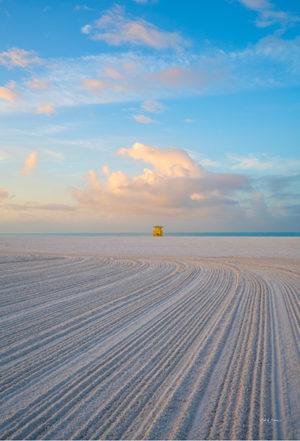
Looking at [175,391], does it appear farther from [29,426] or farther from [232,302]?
[232,302]

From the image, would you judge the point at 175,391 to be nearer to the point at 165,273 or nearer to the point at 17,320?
the point at 17,320

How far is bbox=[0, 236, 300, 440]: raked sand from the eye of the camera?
2.14 m

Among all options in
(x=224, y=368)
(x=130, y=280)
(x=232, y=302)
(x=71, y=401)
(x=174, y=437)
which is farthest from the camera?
(x=130, y=280)

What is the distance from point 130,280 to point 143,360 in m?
4.48

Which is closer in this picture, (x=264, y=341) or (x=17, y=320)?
(x=264, y=341)

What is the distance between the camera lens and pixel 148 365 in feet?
9.68

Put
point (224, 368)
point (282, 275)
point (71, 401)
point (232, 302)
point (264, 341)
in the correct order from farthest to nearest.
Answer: point (282, 275), point (232, 302), point (264, 341), point (224, 368), point (71, 401)

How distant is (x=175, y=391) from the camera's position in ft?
8.28

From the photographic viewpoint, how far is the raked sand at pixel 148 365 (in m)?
2.14

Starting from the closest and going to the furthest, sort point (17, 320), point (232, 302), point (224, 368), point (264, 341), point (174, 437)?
point (174, 437) → point (224, 368) → point (264, 341) → point (17, 320) → point (232, 302)

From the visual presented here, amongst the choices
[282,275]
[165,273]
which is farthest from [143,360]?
[282,275]

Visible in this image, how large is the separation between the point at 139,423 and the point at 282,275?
25.4 ft

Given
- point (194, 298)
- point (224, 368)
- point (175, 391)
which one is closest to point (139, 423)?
point (175, 391)

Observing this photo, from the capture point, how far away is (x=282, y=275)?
866 centimetres
